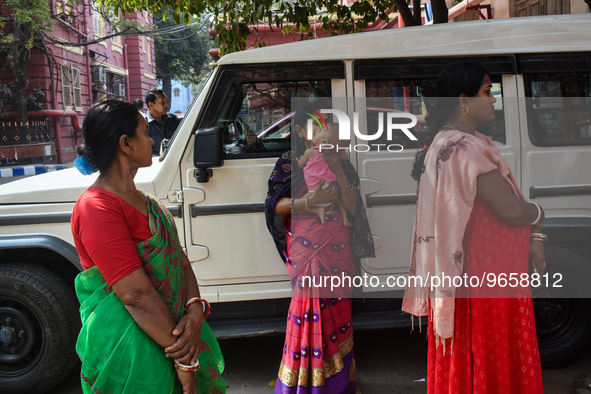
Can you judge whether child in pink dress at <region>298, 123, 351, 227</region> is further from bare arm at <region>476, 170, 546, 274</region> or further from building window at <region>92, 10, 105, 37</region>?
building window at <region>92, 10, 105, 37</region>

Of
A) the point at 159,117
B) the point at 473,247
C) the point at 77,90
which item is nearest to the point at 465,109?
the point at 473,247

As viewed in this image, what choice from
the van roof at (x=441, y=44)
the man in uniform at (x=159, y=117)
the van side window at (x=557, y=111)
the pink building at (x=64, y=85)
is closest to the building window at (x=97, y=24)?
the pink building at (x=64, y=85)

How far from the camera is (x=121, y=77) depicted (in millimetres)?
28078

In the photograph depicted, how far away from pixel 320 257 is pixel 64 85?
19050mm

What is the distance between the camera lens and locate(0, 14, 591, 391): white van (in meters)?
3.46

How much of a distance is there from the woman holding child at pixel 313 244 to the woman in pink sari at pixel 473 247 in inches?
32.8

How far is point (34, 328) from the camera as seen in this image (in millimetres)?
3576

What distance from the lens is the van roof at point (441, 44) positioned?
345 centimetres

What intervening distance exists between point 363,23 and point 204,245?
4.74 m

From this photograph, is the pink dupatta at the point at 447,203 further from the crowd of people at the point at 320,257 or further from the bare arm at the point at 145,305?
the bare arm at the point at 145,305

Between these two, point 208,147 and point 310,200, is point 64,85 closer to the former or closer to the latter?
point 208,147

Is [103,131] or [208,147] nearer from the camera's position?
[103,131]

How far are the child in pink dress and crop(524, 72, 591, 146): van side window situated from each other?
1327mm

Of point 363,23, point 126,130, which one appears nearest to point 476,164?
point 126,130
